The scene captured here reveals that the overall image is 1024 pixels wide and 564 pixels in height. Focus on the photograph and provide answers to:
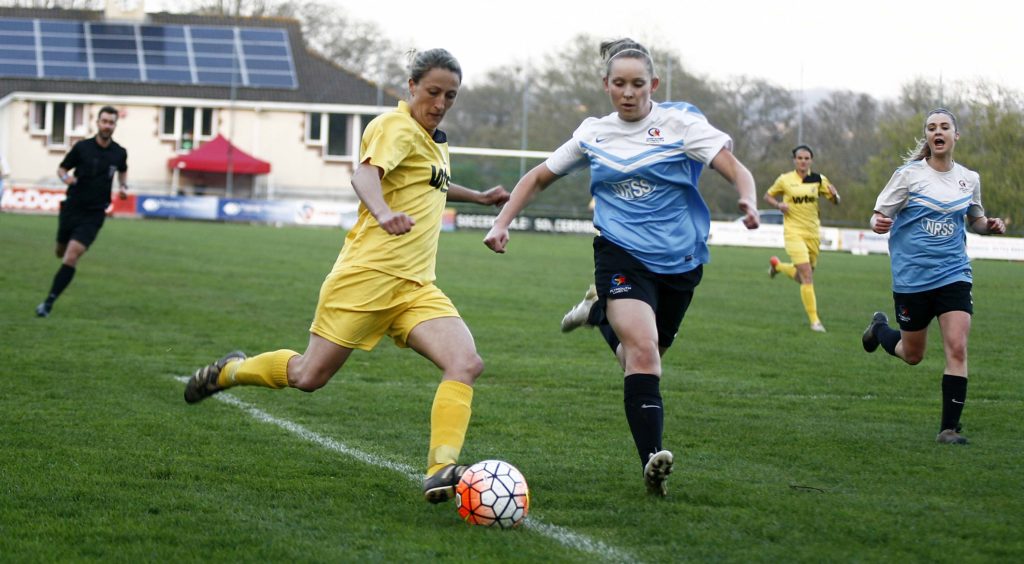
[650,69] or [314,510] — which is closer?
[314,510]

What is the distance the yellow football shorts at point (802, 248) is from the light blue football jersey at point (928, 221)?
24.8 ft

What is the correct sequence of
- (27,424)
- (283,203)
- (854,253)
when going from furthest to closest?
(283,203), (854,253), (27,424)

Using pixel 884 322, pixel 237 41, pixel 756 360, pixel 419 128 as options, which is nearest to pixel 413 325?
pixel 419 128

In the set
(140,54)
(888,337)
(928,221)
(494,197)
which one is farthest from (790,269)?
(140,54)

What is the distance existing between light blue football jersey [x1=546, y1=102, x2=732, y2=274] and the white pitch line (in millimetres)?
1492

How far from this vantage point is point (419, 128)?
544 centimetres

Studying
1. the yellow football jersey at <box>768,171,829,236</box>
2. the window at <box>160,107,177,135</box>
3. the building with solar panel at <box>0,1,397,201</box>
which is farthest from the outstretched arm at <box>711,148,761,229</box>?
the window at <box>160,107,177,135</box>

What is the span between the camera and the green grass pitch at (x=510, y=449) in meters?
4.64

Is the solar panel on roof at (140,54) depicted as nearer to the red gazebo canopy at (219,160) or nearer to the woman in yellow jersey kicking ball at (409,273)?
the red gazebo canopy at (219,160)

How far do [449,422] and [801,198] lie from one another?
449 inches

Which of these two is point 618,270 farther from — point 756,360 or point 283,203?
point 283,203

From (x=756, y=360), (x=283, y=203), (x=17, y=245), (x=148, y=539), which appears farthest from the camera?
(x=283, y=203)

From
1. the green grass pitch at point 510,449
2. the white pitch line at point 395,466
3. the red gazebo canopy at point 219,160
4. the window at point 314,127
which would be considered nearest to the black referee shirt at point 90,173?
the green grass pitch at point 510,449

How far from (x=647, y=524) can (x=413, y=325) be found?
1.35 metres
